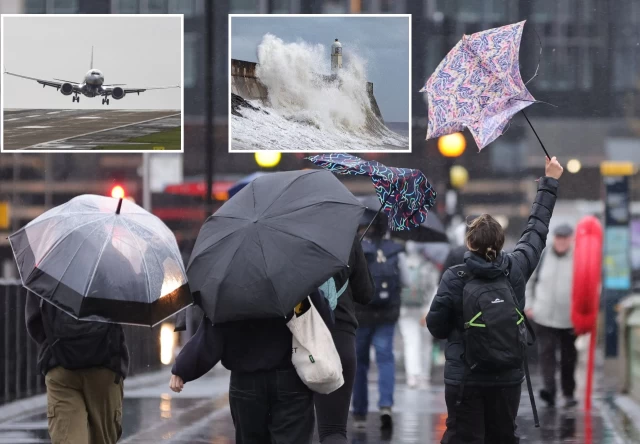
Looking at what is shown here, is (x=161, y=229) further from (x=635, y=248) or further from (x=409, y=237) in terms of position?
(x=635, y=248)

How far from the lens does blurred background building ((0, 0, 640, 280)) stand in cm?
927

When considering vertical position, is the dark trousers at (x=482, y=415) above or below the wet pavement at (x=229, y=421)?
above

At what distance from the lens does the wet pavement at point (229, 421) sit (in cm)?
827

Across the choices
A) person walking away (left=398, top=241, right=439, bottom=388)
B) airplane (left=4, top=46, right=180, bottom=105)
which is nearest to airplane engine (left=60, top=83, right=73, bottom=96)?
airplane (left=4, top=46, right=180, bottom=105)

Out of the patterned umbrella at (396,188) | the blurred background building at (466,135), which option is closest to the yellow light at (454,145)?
the blurred background building at (466,135)

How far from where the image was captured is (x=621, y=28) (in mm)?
9320

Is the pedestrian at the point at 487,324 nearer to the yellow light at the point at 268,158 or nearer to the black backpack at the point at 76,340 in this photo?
the black backpack at the point at 76,340

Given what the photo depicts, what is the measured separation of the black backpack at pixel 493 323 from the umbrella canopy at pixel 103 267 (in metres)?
1.33

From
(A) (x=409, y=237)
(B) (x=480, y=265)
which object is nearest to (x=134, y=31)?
(A) (x=409, y=237)

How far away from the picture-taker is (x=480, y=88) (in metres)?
6.02

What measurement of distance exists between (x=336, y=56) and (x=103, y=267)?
444cm

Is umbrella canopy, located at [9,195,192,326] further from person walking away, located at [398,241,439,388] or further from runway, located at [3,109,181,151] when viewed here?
person walking away, located at [398,241,439,388]

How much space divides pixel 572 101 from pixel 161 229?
498cm

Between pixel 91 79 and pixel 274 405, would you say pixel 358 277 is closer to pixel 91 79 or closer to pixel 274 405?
pixel 274 405
